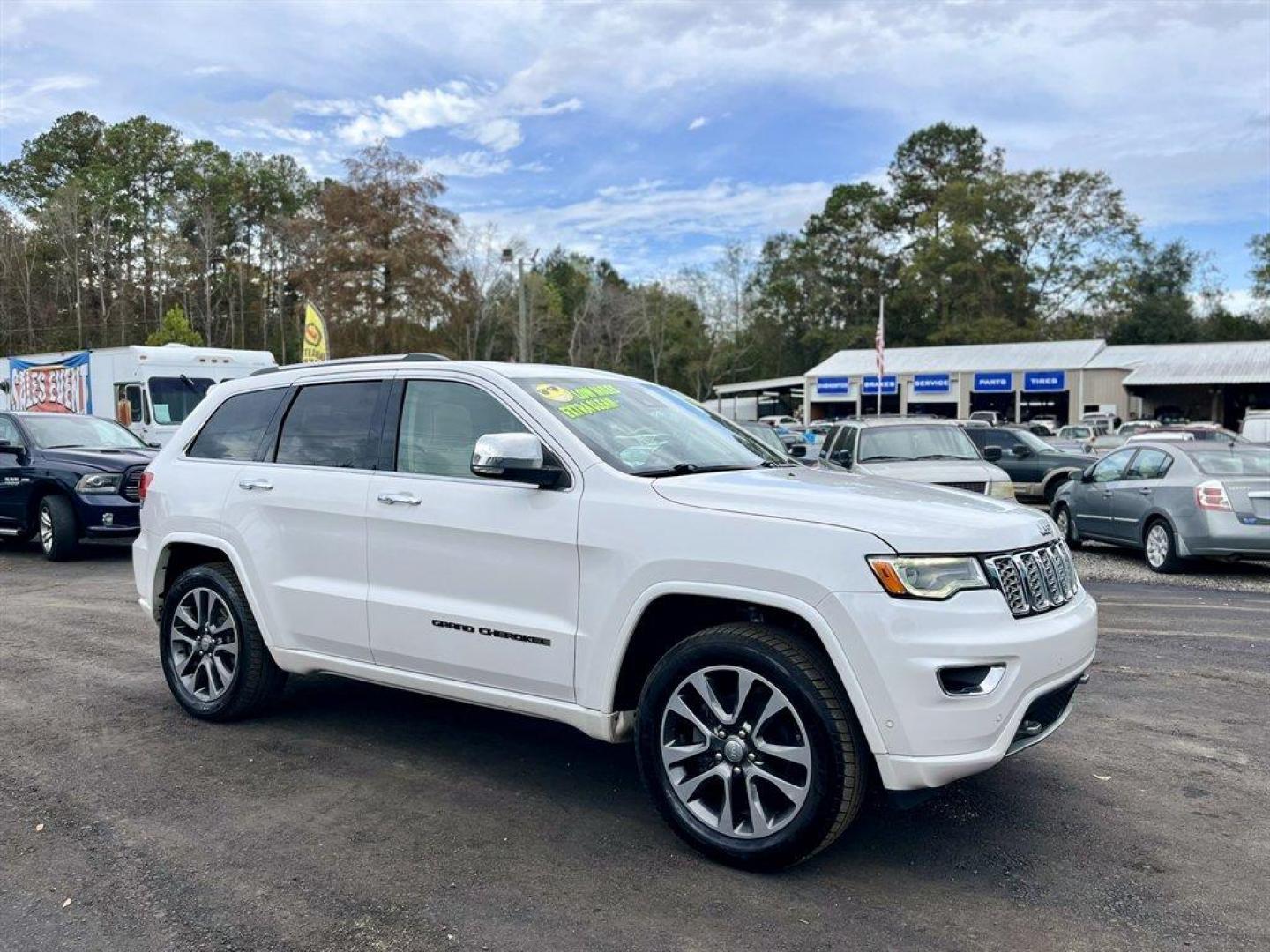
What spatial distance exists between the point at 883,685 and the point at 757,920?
33.5 inches

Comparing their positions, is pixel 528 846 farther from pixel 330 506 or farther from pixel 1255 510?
pixel 1255 510

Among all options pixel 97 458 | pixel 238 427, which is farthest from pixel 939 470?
pixel 97 458

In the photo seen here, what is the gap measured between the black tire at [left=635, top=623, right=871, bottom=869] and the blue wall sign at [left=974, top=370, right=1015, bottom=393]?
5078 centimetres

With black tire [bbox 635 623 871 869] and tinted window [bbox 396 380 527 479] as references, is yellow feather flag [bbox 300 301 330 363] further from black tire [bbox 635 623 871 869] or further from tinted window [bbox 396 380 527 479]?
black tire [bbox 635 623 871 869]

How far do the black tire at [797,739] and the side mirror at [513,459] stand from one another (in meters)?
0.87

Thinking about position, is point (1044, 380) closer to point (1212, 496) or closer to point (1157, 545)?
point (1157, 545)

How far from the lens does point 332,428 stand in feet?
16.2

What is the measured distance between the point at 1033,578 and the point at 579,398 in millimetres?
2012

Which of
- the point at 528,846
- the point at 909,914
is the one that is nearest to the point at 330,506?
the point at 528,846

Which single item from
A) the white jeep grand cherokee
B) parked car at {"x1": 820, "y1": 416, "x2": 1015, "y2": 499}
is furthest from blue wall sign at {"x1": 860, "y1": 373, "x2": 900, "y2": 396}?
the white jeep grand cherokee

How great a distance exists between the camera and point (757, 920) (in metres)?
3.24

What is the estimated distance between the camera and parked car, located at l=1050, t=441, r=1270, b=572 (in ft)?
33.7

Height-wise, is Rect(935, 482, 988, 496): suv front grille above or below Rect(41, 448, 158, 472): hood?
below

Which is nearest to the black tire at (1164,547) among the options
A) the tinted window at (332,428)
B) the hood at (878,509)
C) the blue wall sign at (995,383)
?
the hood at (878,509)
